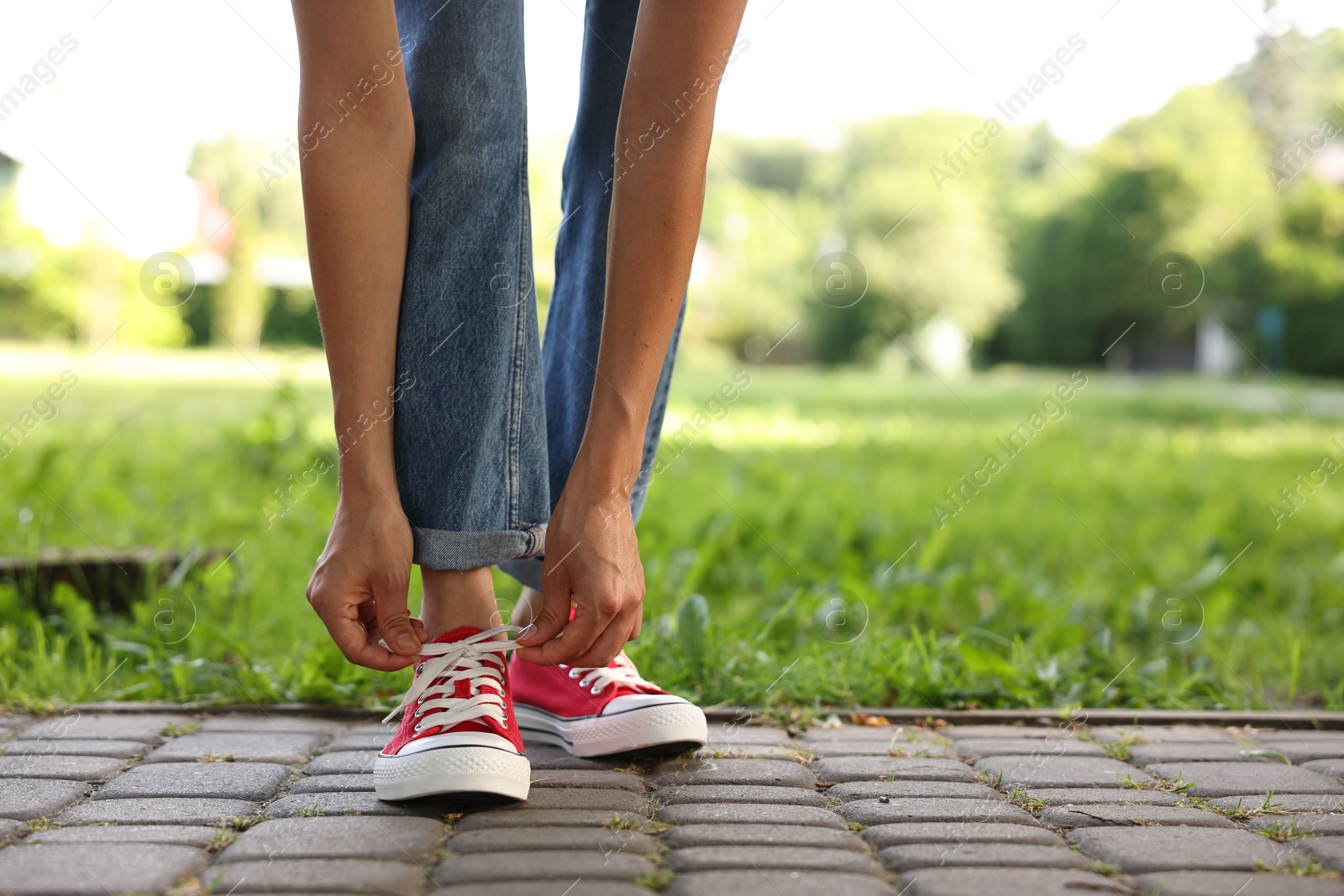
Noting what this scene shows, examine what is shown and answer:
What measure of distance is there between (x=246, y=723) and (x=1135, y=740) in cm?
150

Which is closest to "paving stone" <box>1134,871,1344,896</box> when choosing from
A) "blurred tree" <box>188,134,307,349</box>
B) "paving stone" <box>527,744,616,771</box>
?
"paving stone" <box>527,744,616,771</box>

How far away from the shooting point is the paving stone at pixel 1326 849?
1.16 m

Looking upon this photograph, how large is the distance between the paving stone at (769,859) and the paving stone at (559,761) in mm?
398

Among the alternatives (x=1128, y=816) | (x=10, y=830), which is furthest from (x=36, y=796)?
(x=1128, y=816)

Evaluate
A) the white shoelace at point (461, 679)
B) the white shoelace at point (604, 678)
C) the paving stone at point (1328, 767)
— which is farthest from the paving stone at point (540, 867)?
the paving stone at point (1328, 767)

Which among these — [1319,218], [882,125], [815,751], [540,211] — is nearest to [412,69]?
[815,751]

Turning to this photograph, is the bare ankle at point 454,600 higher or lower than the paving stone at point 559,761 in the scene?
higher

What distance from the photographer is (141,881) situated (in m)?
1.05

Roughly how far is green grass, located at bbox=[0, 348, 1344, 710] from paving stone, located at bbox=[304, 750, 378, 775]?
32 centimetres

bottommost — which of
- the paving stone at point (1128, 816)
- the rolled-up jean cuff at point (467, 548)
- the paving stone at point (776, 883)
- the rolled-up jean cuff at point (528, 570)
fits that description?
the paving stone at point (776, 883)

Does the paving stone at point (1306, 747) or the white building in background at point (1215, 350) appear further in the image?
the white building in background at point (1215, 350)

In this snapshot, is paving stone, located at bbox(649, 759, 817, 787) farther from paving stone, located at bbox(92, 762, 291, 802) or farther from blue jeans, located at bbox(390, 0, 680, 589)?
paving stone, located at bbox(92, 762, 291, 802)

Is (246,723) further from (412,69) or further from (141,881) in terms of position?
(412,69)

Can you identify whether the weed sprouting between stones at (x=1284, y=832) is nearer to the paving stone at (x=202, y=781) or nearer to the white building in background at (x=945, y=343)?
the paving stone at (x=202, y=781)
